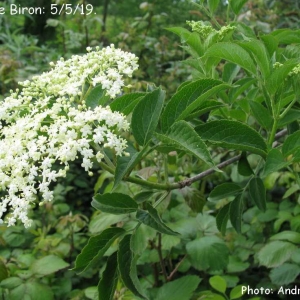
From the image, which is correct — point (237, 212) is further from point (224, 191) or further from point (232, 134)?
point (232, 134)

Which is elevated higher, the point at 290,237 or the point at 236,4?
the point at 236,4

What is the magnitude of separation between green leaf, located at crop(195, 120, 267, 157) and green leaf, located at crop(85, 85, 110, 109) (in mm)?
163

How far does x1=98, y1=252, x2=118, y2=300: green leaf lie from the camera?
2.51 feet

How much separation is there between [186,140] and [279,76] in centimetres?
20

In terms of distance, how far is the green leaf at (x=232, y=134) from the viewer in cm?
67

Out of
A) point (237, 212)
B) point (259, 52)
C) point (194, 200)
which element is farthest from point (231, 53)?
point (194, 200)

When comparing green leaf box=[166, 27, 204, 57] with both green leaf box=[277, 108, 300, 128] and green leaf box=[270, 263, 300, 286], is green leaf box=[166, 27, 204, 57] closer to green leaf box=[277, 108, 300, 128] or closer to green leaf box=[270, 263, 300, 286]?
green leaf box=[277, 108, 300, 128]

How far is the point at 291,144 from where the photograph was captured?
0.72 m

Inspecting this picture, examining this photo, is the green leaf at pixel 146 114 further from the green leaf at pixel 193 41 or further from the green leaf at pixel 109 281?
the green leaf at pixel 109 281

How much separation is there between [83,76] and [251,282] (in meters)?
1.06

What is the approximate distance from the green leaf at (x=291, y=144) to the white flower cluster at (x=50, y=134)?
0.86ft

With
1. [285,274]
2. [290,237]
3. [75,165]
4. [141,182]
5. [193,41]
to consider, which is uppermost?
[193,41]

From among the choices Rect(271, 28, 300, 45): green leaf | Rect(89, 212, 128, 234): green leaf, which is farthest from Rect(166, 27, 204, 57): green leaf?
Rect(89, 212, 128, 234): green leaf

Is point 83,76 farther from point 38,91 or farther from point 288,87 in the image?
point 288,87
